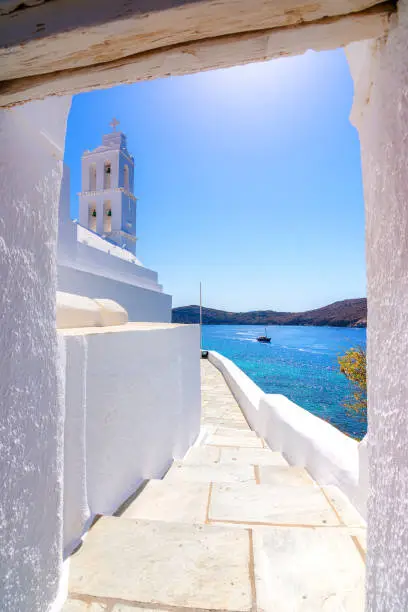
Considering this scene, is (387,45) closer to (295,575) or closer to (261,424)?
(295,575)

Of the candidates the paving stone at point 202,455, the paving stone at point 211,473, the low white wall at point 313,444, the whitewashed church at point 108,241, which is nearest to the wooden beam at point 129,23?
the low white wall at point 313,444

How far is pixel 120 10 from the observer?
2.47 feet

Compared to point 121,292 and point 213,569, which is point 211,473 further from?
point 121,292

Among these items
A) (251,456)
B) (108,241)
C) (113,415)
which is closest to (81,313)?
(113,415)

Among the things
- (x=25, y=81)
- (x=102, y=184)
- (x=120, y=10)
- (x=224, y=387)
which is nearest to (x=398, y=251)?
(x=120, y=10)

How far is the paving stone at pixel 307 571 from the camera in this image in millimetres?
1342

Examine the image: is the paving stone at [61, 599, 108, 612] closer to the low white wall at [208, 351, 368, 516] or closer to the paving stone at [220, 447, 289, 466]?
the low white wall at [208, 351, 368, 516]

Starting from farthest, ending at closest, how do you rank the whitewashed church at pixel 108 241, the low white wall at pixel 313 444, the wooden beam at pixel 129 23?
the whitewashed church at pixel 108 241, the low white wall at pixel 313 444, the wooden beam at pixel 129 23

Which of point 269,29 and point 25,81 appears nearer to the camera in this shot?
point 269,29

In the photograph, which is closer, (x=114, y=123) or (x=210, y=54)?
(x=210, y=54)

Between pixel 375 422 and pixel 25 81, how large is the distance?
145cm

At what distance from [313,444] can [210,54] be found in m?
2.91

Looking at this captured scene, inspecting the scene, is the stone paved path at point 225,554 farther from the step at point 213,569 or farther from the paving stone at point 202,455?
the paving stone at point 202,455

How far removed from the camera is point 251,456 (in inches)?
143
